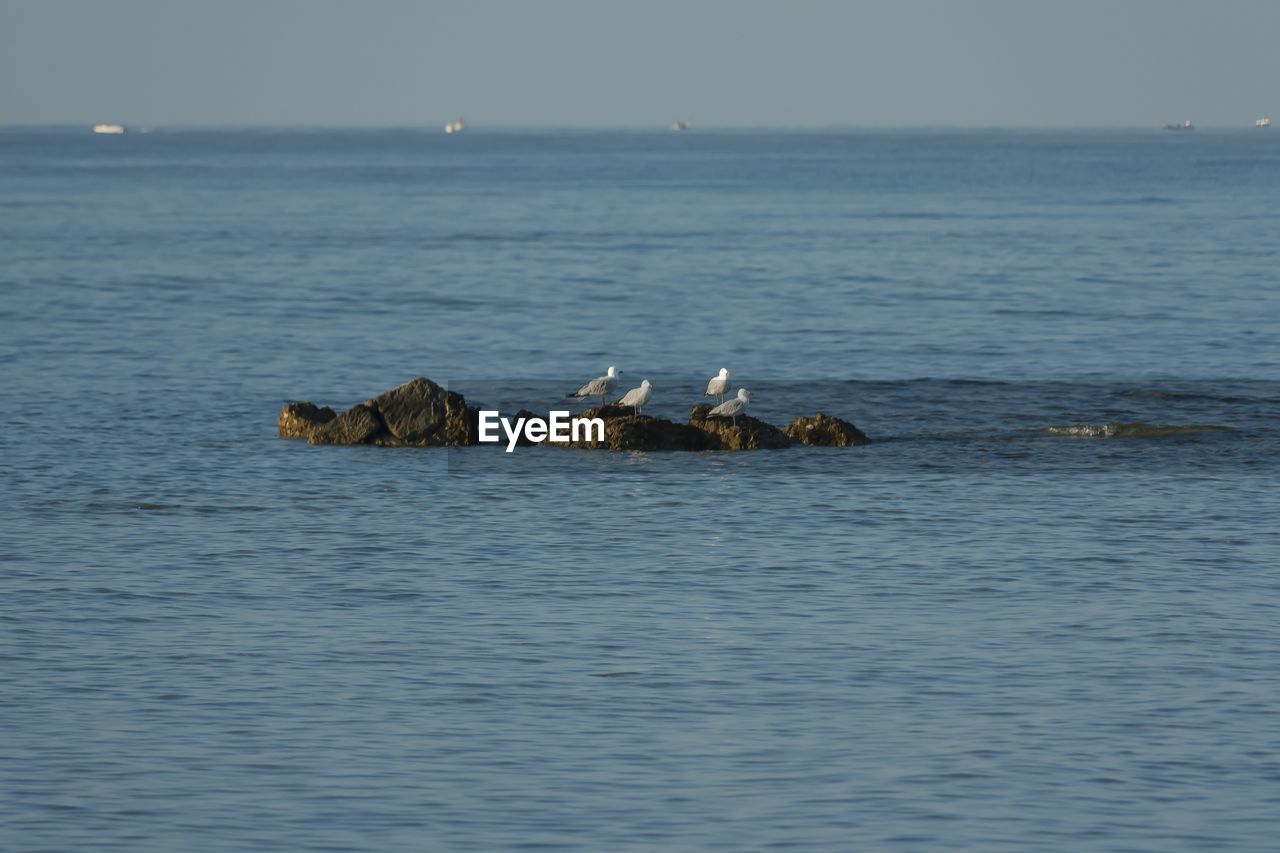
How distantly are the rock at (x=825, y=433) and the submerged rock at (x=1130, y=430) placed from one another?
3.87 meters

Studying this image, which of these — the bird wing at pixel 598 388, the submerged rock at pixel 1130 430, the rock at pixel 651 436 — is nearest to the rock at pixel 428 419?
the bird wing at pixel 598 388

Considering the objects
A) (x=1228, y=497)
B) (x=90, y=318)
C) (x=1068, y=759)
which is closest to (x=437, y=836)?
(x=1068, y=759)

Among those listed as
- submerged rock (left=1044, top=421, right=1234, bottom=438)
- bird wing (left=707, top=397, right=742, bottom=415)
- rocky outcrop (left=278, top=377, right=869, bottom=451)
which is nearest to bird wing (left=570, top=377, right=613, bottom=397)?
rocky outcrop (left=278, top=377, right=869, bottom=451)

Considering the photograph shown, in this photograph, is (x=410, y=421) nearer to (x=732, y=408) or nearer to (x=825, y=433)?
(x=732, y=408)

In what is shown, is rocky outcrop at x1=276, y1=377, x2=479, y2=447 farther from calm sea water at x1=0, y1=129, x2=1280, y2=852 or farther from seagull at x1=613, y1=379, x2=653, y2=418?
seagull at x1=613, y1=379, x2=653, y2=418

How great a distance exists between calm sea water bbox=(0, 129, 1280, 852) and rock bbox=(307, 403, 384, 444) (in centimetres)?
80

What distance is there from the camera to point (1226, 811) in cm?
1466

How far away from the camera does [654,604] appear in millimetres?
21203

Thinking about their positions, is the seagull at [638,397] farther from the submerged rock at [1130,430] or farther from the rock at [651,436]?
the submerged rock at [1130,430]

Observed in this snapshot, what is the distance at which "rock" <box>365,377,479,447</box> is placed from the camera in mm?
33031

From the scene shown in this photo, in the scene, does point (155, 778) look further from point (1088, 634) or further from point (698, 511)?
point (698, 511)

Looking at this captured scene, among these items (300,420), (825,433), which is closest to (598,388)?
(825,433)

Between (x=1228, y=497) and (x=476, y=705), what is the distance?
14.4 meters

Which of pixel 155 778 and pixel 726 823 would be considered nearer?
pixel 726 823
